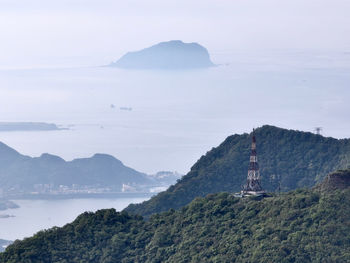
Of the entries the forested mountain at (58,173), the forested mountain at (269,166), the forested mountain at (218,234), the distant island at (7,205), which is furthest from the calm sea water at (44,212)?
the forested mountain at (218,234)

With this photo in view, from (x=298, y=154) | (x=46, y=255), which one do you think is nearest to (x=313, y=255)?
(x=46, y=255)

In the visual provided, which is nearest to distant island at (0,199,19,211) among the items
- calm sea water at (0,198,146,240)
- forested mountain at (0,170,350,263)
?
calm sea water at (0,198,146,240)

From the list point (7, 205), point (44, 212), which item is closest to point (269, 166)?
point (44, 212)

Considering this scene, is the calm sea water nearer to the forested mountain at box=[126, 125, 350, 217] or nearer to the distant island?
the distant island

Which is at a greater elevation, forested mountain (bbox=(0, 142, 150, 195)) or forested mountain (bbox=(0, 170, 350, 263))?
forested mountain (bbox=(0, 142, 150, 195))

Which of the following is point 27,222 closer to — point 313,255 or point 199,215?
point 199,215

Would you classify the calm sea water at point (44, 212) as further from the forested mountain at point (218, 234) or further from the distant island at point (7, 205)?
the forested mountain at point (218, 234)
